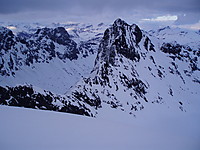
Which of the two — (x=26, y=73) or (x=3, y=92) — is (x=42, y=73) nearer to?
(x=26, y=73)

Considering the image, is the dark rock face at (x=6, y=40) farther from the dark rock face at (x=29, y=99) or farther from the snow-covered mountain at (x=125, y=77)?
the dark rock face at (x=29, y=99)

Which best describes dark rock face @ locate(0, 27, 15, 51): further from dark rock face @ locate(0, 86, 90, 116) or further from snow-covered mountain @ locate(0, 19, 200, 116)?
dark rock face @ locate(0, 86, 90, 116)

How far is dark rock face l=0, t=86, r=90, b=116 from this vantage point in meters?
20.5

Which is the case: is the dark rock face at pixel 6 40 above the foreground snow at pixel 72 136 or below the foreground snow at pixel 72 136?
below

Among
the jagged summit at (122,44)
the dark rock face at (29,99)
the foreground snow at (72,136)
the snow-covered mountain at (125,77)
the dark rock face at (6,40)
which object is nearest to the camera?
the foreground snow at (72,136)

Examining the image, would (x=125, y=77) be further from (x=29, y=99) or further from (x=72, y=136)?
(x=72, y=136)

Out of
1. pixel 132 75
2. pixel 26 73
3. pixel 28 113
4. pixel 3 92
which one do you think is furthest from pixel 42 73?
pixel 28 113

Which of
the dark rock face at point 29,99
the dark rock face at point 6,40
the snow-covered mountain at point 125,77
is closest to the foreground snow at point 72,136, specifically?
the dark rock face at point 29,99

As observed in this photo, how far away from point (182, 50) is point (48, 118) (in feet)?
328

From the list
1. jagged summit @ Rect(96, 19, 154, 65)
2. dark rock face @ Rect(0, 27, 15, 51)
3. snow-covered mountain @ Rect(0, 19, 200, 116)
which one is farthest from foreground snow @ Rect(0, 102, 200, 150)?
dark rock face @ Rect(0, 27, 15, 51)

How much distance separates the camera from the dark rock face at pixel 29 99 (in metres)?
20.5

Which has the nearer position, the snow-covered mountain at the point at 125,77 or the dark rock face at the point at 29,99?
the dark rock face at the point at 29,99

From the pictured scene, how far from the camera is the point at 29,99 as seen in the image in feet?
74.3

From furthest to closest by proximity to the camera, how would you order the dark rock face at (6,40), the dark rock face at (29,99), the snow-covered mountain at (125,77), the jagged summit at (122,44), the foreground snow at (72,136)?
the dark rock face at (6,40) → the jagged summit at (122,44) → the snow-covered mountain at (125,77) → the dark rock face at (29,99) → the foreground snow at (72,136)
